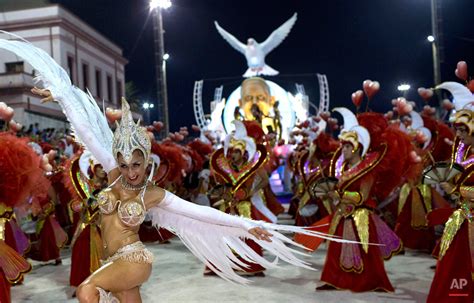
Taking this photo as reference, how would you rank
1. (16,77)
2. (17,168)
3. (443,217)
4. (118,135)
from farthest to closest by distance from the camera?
(16,77) → (443,217) → (17,168) → (118,135)

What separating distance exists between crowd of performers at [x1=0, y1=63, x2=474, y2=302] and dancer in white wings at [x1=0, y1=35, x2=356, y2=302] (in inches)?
14.8

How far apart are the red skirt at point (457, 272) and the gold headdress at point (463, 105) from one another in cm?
84

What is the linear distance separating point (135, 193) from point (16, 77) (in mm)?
18373

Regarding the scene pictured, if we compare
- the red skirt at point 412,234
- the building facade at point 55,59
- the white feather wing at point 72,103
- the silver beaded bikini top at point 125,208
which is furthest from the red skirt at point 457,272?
the building facade at point 55,59

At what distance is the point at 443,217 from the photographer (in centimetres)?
511

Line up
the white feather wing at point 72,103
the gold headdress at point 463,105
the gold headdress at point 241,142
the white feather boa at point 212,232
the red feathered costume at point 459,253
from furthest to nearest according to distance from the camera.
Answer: the gold headdress at point 241,142 < the gold headdress at point 463,105 < the red feathered costume at point 459,253 < the white feather wing at point 72,103 < the white feather boa at point 212,232

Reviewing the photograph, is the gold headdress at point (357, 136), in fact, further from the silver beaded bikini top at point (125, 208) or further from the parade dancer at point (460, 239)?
the silver beaded bikini top at point (125, 208)

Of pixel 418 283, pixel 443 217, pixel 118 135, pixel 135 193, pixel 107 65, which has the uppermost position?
pixel 107 65

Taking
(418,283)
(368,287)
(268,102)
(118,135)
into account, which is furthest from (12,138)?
(268,102)

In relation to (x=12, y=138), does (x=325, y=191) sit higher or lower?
lower

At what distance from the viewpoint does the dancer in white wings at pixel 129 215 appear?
315 cm

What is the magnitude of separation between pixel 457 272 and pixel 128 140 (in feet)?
9.94

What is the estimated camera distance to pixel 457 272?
458 cm

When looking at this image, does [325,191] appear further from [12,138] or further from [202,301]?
[12,138]
